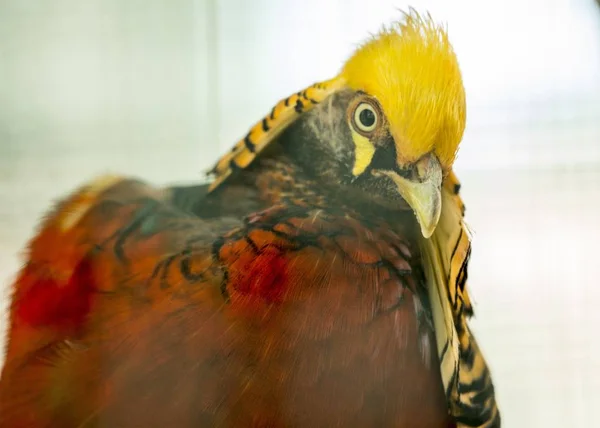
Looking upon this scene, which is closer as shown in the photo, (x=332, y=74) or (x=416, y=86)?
(x=416, y=86)

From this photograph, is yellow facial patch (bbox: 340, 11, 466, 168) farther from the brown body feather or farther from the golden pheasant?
the brown body feather

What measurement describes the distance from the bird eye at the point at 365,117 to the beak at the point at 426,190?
0.07m

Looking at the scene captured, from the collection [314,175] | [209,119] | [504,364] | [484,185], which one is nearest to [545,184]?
[484,185]

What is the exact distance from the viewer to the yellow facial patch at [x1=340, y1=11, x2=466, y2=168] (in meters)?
0.61

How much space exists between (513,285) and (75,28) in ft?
2.30

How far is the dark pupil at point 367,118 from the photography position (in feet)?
2.11

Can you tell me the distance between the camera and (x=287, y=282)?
612 mm

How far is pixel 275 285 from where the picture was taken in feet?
1.99

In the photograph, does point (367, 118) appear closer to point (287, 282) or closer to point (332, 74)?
point (332, 74)

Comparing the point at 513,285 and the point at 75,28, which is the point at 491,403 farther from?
the point at 75,28

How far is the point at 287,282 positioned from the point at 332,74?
290mm

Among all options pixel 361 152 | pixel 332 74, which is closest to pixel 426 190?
pixel 361 152

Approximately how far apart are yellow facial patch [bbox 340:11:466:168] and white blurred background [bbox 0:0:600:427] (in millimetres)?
63

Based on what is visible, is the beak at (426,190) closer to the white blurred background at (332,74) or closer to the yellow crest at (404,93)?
the yellow crest at (404,93)
